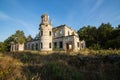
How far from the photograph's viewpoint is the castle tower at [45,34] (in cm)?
2943

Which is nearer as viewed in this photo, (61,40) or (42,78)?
(42,78)

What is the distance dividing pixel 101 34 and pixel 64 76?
39749 millimetres

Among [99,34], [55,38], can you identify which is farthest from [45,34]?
[99,34]

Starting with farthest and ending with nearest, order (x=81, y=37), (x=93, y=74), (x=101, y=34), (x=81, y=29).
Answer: (x=81, y=29) → (x=81, y=37) → (x=101, y=34) → (x=93, y=74)

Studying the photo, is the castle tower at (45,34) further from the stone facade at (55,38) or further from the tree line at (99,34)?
the tree line at (99,34)

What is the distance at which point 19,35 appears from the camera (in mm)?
57812

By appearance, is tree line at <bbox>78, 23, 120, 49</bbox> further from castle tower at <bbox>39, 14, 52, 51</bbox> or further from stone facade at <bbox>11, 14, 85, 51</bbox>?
castle tower at <bbox>39, 14, 52, 51</bbox>

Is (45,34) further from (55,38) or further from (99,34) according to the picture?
(99,34)

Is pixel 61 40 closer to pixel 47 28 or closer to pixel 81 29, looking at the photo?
pixel 47 28

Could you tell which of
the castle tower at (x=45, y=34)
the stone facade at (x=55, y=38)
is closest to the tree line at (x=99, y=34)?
the stone facade at (x=55, y=38)

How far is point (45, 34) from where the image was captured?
30.2 m

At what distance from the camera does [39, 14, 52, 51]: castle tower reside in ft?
96.6

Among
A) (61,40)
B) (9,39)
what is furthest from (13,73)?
(9,39)

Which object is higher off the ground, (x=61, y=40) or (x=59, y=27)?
(x=59, y=27)
